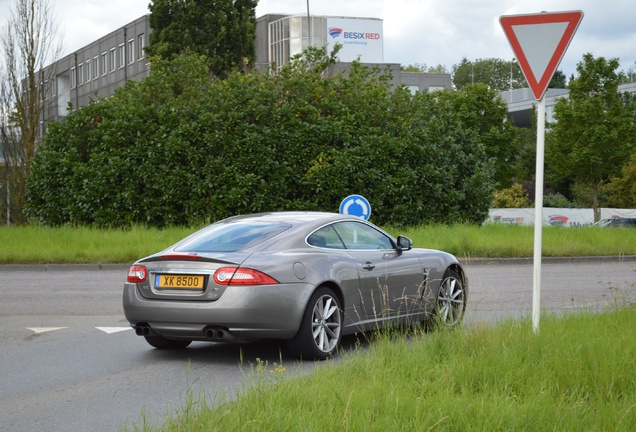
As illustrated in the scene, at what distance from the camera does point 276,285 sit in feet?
27.6

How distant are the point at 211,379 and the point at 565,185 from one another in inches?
3007

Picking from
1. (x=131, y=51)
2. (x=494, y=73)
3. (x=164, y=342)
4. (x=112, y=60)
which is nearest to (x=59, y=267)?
(x=164, y=342)

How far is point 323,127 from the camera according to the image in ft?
90.2

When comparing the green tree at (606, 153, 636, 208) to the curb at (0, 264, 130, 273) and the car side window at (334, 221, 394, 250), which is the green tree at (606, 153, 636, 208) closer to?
the curb at (0, 264, 130, 273)

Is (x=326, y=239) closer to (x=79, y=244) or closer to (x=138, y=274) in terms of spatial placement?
(x=138, y=274)

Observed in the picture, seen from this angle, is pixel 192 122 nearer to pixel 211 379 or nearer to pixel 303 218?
pixel 303 218

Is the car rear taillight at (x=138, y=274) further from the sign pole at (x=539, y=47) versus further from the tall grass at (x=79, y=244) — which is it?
the tall grass at (x=79, y=244)

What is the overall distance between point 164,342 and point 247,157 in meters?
17.8

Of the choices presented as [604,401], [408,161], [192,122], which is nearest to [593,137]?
[408,161]

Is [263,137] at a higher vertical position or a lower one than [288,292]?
higher

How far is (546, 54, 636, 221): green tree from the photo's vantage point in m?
49.9

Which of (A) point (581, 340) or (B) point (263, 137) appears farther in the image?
(B) point (263, 137)

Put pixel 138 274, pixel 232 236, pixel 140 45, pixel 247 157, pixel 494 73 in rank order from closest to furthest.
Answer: pixel 138 274 < pixel 232 236 < pixel 247 157 < pixel 140 45 < pixel 494 73

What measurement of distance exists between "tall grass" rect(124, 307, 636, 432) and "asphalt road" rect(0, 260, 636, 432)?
17.8 inches
